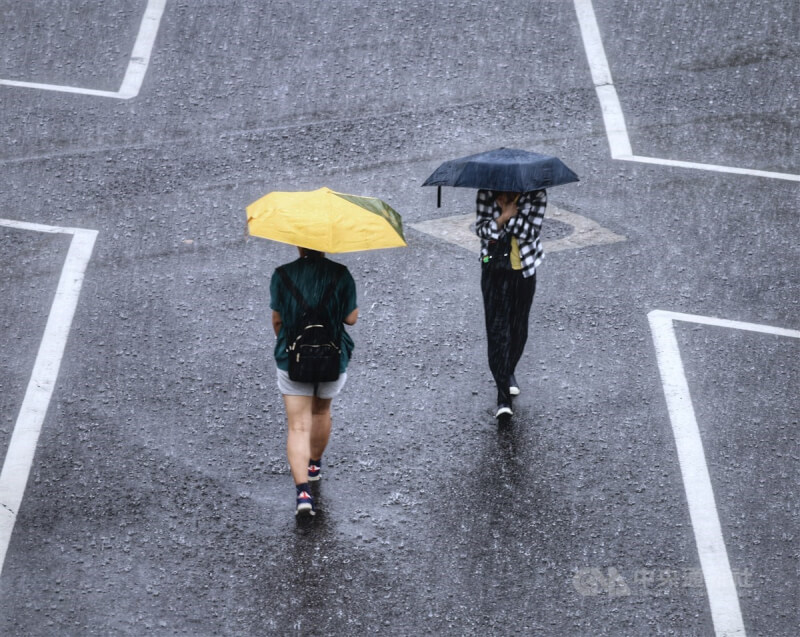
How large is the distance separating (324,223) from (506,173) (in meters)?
1.38

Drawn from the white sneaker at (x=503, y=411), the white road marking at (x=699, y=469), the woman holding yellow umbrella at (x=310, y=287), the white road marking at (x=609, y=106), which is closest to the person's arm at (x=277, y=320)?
the woman holding yellow umbrella at (x=310, y=287)

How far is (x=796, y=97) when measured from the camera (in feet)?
38.9

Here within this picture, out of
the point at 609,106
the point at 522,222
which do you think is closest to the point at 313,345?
the point at 522,222

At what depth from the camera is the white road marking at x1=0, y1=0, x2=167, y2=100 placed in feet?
38.7

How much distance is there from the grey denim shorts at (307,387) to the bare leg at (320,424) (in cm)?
8

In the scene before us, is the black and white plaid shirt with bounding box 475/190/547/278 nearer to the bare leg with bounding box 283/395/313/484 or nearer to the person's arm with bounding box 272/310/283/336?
the person's arm with bounding box 272/310/283/336

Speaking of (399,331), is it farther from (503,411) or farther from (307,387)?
(307,387)

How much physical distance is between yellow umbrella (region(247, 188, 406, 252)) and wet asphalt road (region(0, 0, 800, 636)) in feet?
5.48

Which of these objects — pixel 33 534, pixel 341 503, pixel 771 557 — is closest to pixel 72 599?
pixel 33 534

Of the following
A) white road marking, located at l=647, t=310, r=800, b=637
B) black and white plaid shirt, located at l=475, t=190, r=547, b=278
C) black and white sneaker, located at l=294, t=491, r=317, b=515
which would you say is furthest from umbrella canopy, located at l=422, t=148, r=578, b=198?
black and white sneaker, located at l=294, t=491, r=317, b=515

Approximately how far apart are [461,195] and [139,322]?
3.23 m

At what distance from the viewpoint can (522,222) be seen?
7.13 m

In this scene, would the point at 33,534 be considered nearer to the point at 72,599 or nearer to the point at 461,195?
the point at 72,599

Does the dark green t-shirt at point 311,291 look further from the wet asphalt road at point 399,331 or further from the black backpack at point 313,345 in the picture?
the wet asphalt road at point 399,331
